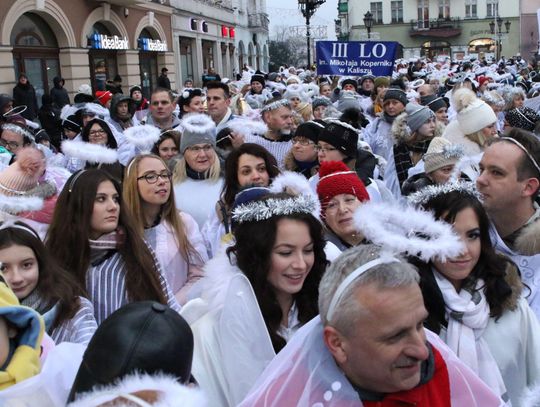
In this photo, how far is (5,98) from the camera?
9.58 m

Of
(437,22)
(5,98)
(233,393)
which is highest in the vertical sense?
(437,22)

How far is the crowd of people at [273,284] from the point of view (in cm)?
183

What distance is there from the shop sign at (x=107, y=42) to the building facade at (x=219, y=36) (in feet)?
21.1

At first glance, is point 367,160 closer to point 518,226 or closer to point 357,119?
point 518,226

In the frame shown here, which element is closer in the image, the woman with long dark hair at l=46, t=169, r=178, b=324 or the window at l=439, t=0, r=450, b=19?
the woman with long dark hair at l=46, t=169, r=178, b=324

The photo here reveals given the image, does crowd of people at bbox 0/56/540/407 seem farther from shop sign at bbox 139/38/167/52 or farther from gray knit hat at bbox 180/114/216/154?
Answer: shop sign at bbox 139/38/167/52

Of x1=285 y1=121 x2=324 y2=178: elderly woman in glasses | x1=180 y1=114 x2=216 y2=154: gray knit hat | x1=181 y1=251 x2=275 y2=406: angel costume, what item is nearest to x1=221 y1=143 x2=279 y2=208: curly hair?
x1=180 y1=114 x2=216 y2=154: gray knit hat

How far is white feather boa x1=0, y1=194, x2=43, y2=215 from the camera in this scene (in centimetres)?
379

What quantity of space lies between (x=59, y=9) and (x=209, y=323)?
19923 mm

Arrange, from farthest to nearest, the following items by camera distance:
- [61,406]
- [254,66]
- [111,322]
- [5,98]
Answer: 1. [254,66]
2. [5,98]
3. [61,406]
4. [111,322]

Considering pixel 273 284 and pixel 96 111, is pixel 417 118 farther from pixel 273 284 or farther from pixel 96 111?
pixel 96 111

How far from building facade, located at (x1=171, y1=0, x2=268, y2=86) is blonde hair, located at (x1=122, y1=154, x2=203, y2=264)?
27.9 metres

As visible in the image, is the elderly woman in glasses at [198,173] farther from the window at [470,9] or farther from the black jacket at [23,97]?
the window at [470,9]

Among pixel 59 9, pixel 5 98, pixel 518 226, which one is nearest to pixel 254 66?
pixel 59 9
